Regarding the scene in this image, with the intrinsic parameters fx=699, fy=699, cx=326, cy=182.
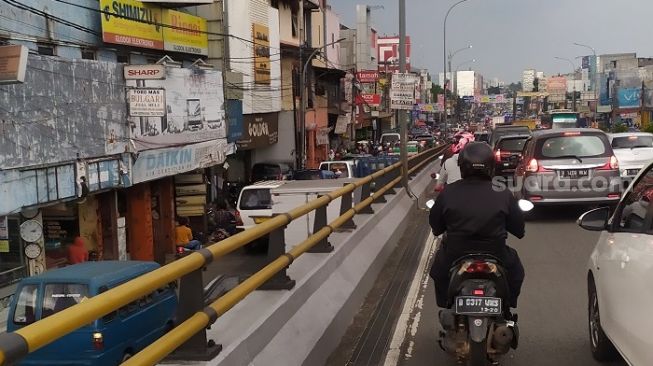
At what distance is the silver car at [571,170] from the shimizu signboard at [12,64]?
9438 mm

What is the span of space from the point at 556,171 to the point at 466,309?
366 inches

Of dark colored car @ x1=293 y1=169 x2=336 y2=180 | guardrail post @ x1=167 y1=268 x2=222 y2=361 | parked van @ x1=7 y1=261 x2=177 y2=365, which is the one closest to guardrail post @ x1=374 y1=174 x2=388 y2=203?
parked van @ x1=7 y1=261 x2=177 y2=365

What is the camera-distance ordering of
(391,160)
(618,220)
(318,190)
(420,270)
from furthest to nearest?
(391,160), (318,190), (420,270), (618,220)

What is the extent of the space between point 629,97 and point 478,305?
9479 centimetres

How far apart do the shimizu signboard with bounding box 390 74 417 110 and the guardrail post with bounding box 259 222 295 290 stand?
12248 mm

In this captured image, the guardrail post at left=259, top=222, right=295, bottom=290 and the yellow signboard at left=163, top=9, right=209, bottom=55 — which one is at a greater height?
the yellow signboard at left=163, top=9, right=209, bottom=55

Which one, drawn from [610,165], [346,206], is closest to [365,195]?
[346,206]

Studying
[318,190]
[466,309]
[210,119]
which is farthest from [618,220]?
[210,119]

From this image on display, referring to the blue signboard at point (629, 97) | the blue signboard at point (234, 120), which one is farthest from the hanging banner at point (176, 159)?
the blue signboard at point (629, 97)

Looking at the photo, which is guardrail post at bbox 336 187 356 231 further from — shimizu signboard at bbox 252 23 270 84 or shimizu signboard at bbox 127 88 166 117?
shimizu signboard at bbox 252 23 270 84

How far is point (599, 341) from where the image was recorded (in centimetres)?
519

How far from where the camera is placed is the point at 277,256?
5461 mm

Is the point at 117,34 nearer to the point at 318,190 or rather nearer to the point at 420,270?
the point at 318,190

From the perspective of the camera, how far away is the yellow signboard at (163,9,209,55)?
22.4m
